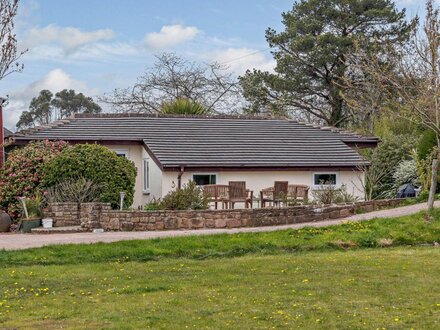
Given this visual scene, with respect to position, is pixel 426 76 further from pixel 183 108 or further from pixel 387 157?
pixel 183 108

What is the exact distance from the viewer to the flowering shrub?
22.1m

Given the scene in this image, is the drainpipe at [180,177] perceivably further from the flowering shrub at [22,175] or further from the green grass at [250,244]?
the green grass at [250,244]

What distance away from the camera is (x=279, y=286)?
10977 millimetres

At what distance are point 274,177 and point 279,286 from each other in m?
14.7

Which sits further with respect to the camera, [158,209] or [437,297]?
[158,209]

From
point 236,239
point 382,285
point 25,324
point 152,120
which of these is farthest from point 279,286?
point 152,120

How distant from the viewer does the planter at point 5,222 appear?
2084 centimetres

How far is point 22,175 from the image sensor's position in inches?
880

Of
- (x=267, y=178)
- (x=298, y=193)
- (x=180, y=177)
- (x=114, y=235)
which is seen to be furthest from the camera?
(x=267, y=178)

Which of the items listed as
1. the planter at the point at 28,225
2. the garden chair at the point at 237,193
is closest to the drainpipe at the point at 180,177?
the garden chair at the point at 237,193

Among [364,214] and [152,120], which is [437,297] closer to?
[364,214]

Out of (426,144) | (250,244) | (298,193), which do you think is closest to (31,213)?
(250,244)

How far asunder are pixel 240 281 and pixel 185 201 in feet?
27.9

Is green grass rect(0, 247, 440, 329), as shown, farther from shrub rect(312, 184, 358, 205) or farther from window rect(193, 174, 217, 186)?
window rect(193, 174, 217, 186)
